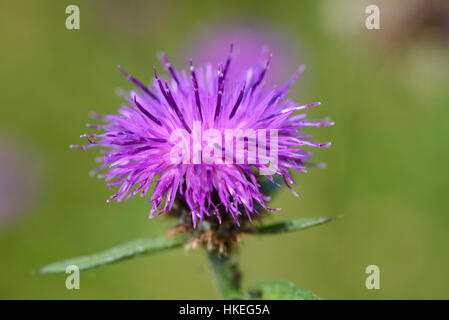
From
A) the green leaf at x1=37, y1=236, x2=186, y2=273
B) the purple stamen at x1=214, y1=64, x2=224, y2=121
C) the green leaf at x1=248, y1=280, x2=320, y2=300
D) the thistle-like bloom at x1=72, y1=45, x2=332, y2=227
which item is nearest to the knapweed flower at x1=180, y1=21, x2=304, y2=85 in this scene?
the purple stamen at x1=214, y1=64, x2=224, y2=121

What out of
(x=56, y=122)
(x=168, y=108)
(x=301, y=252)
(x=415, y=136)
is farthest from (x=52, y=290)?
(x=415, y=136)

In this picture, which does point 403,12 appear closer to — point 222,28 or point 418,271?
point 222,28

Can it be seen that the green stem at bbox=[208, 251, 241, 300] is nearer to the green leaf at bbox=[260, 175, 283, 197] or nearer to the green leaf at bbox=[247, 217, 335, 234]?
the green leaf at bbox=[247, 217, 335, 234]

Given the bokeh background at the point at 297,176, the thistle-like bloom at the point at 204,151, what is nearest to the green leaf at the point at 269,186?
the thistle-like bloom at the point at 204,151

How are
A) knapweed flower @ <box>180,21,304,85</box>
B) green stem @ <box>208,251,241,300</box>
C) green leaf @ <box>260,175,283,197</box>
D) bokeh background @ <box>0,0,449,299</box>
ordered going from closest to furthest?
green leaf @ <box>260,175,283,197</box> → green stem @ <box>208,251,241,300</box> → bokeh background @ <box>0,0,449,299</box> → knapweed flower @ <box>180,21,304,85</box>

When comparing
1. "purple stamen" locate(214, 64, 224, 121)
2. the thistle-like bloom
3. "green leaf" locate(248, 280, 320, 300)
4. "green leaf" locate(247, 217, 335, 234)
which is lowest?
"green leaf" locate(248, 280, 320, 300)

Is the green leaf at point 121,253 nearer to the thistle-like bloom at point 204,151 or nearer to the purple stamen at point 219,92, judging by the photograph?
the thistle-like bloom at point 204,151
